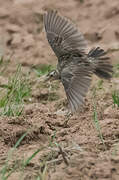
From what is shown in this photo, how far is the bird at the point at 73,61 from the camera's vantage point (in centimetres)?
476

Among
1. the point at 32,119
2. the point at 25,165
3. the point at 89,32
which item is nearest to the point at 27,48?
the point at 89,32

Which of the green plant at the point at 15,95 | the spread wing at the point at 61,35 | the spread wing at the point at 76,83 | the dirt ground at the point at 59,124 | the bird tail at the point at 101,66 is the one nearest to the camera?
the dirt ground at the point at 59,124

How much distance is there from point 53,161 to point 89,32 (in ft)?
17.3

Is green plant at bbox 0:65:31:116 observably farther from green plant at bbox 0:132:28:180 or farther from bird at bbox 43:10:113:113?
green plant at bbox 0:132:28:180

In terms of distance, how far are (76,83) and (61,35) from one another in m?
0.82

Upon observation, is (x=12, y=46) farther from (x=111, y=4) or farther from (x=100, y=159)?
(x=100, y=159)

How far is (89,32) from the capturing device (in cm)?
864

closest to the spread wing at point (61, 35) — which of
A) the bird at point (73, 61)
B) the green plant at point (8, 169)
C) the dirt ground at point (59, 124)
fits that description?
the bird at point (73, 61)

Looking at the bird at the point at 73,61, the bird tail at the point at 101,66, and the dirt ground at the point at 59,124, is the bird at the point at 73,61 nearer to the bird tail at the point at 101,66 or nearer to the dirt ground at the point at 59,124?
the bird tail at the point at 101,66

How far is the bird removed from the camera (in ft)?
15.6

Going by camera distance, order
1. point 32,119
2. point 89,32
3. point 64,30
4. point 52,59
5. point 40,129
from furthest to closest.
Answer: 1. point 89,32
2. point 52,59
3. point 64,30
4. point 32,119
5. point 40,129

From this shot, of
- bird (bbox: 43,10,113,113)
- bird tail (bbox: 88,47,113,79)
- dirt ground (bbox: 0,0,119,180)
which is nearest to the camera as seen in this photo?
dirt ground (bbox: 0,0,119,180)

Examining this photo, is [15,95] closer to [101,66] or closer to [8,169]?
[101,66]

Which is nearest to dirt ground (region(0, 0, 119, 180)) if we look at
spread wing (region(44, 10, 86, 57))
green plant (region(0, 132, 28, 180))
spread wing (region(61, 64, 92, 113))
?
green plant (region(0, 132, 28, 180))
